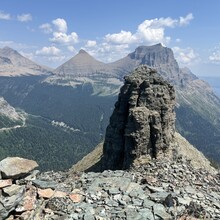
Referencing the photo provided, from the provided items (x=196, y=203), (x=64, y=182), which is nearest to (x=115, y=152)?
(x=64, y=182)

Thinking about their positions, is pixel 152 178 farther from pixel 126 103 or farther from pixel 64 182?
pixel 126 103

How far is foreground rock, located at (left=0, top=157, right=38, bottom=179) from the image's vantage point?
35.3 metres

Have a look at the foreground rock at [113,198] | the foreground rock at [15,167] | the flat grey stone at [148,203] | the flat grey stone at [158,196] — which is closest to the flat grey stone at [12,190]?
the foreground rock at [113,198]

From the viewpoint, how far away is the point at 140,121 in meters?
59.0

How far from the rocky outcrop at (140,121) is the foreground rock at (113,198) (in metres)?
17.1

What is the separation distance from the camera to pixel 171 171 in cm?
4338

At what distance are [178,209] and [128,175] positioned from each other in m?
8.80

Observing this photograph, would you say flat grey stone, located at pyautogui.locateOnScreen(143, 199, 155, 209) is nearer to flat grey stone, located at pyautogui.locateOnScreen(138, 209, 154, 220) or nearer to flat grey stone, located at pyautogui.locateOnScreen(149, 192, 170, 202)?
flat grey stone, located at pyautogui.locateOnScreen(149, 192, 170, 202)

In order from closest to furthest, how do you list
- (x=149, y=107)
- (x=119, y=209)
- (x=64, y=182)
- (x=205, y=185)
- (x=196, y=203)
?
(x=119, y=209) → (x=196, y=203) → (x=64, y=182) → (x=205, y=185) → (x=149, y=107)

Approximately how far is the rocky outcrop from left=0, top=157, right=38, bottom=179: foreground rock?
23302 millimetres

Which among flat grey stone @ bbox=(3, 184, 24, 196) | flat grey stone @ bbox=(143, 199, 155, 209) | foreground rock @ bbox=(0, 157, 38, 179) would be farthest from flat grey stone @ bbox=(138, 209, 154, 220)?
foreground rock @ bbox=(0, 157, 38, 179)

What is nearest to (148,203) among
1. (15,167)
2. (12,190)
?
(12,190)

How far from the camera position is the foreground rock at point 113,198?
104ft

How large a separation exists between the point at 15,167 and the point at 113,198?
944 cm
